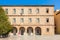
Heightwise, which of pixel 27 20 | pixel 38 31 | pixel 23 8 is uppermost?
pixel 23 8

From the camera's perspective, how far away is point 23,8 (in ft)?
153

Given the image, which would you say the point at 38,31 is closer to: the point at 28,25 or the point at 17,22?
the point at 28,25

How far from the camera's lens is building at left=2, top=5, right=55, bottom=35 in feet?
151

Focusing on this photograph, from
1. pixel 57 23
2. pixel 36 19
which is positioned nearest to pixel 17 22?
pixel 36 19

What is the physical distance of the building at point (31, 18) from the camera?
1812 inches

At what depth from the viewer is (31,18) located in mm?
46406

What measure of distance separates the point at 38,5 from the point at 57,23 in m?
7.89

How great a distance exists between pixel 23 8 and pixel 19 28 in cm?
551

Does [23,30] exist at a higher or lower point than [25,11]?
lower

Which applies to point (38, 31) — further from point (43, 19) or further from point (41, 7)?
point (41, 7)

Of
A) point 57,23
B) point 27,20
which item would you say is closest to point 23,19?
point 27,20

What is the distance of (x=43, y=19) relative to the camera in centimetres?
4641

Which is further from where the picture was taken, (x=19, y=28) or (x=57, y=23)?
(x=57, y=23)

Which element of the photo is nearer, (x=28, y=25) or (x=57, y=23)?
(x=28, y=25)
